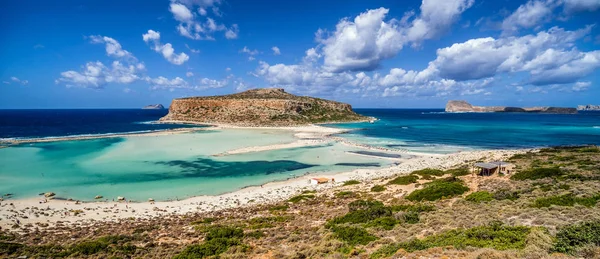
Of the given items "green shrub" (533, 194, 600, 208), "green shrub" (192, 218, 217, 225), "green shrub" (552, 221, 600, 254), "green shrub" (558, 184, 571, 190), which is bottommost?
"green shrub" (192, 218, 217, 225)

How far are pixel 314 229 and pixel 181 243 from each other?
6.18 m

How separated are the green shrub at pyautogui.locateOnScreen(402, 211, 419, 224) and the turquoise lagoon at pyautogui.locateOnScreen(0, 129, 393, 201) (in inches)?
683

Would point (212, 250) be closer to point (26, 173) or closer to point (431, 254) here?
point (431, 254)

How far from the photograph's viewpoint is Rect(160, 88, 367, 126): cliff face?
11112 cm

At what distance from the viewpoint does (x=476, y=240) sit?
934 centimetres

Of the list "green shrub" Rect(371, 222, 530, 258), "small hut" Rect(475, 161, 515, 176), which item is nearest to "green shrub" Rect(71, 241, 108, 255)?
"green shrub" Rect(371, 222, 530, 258)

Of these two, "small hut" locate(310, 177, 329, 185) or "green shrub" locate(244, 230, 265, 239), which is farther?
"small hut" locate(310, 177, 329, 185)

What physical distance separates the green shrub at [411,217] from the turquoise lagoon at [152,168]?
1734 centimetres

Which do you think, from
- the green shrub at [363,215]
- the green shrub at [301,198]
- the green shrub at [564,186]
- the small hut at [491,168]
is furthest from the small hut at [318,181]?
the green shrub at [564,186]

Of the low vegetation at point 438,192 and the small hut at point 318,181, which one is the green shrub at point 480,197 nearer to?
the low vegetation at point 438,192

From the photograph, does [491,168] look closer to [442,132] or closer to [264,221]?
[264,221]

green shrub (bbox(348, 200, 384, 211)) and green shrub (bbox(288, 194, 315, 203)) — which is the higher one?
green shrub (bbox(348, 200, 384, 211))

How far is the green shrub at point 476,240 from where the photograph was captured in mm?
8945

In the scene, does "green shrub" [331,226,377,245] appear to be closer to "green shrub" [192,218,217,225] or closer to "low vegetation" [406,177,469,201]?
"low vegetation" [406,177,469,201]
